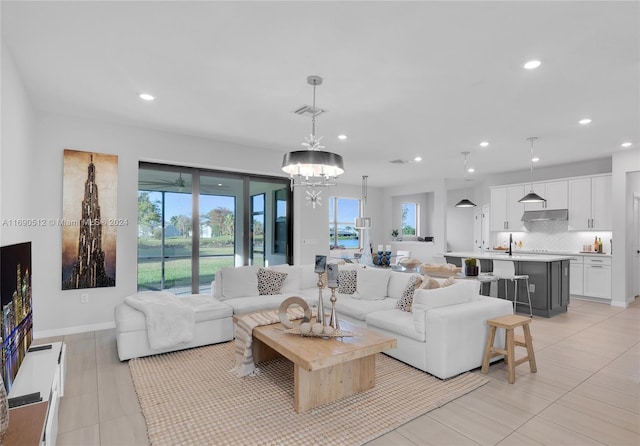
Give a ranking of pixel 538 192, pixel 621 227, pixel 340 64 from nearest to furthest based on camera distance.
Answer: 1. pixel 340 64
2. pixel 621 227
3. pixel 538 192

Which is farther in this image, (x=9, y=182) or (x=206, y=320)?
(x=206, y=320)

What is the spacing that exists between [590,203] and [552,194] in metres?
0.68

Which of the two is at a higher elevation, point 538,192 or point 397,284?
point 538,192

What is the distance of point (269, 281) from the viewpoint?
4762mm

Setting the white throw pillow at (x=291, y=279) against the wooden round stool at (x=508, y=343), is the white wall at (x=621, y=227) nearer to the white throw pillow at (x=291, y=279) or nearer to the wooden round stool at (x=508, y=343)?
the wooden round stool at (x=508, y=343)

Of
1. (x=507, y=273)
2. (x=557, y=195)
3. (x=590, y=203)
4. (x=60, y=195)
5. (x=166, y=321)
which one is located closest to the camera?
(x=166, y=321)

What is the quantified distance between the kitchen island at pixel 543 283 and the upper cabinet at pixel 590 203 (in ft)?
4.72

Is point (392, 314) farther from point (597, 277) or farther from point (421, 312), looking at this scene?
point (597, 277)

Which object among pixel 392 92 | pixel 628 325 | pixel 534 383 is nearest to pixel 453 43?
pixel 392 92

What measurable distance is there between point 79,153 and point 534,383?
18.7 ft

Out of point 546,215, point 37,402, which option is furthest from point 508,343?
point 546,215

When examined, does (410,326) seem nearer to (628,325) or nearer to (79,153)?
(628,325)

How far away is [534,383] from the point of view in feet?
9.95

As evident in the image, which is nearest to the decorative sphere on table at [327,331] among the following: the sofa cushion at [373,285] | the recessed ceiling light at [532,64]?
the sofa cushion at [373,285]
